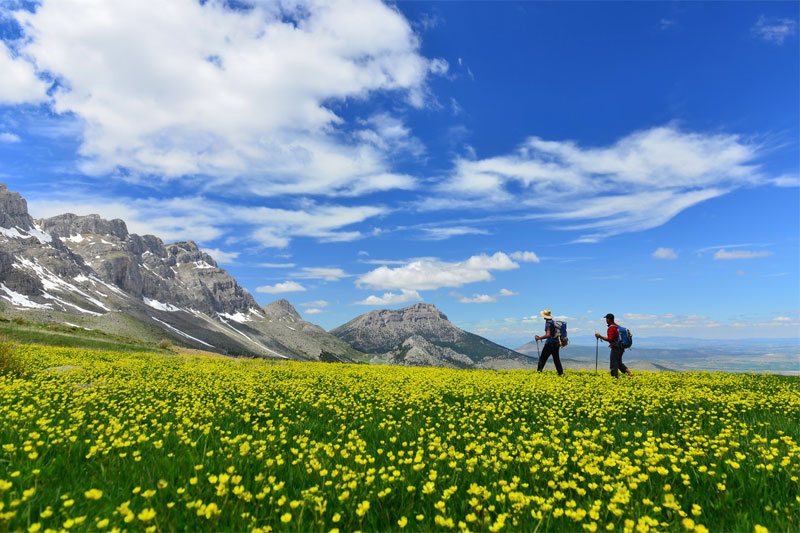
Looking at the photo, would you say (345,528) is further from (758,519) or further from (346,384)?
(346,384)

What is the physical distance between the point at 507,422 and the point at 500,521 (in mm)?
5395

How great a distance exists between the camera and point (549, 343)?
68.9 ft

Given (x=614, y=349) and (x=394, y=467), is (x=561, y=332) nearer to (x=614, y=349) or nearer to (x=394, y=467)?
(x=614, y=349)

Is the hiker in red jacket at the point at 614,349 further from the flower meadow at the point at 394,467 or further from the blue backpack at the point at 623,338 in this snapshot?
the flower meadow at the point at 394,467

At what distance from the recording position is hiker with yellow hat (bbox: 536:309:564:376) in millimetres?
20231

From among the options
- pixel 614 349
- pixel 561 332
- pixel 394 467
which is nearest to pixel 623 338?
pixel 614 349

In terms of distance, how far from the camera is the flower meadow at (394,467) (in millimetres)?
4332

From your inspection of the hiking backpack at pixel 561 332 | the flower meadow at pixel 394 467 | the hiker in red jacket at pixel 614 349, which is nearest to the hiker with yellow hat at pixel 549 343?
the hiking backpack at pixel 561 332

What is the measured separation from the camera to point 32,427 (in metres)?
7.43

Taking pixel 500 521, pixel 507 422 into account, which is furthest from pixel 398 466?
pixel 507 422

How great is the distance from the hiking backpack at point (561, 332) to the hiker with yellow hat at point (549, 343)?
0.32 feet

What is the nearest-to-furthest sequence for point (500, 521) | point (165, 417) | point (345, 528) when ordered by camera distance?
point (500, 521) → point (345, 528) → point (165, 417)

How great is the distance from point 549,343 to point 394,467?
17243 millimetres

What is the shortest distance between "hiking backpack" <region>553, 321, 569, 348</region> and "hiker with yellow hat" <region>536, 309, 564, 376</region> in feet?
0.32
